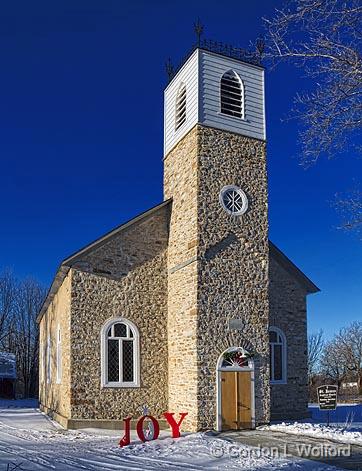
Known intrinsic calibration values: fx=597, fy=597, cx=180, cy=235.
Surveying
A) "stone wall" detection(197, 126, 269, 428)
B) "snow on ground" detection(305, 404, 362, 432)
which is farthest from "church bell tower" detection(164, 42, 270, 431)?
"snow on ground" detection(305, 404, 362, 432)

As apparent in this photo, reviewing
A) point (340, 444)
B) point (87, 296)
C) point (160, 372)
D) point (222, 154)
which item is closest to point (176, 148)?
point (222, 154)

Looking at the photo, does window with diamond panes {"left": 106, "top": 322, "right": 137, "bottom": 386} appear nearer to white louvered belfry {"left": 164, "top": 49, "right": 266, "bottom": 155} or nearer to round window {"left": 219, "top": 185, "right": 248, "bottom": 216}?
round window {"left": 219, "top": 185, "right": 248, "bottom": 216}

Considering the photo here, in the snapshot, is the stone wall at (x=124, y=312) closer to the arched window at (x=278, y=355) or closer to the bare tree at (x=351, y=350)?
the arched window at (x=278, y=355)

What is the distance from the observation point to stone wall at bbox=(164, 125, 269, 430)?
16859 mm

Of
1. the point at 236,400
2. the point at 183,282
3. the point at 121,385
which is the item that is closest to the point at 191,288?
the point at 183,282

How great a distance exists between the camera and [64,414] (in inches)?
726

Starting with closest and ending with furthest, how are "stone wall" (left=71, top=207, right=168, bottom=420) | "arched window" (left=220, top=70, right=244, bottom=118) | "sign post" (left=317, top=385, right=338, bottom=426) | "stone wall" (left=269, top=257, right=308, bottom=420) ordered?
"sign post" (left=317, top=385, right=338, bottom=426) → "stone wall" (left=71, top=207, right=168, bottom=420) → "arched window" (left=220, top=70, right=244, bottom=118) → "stone wall" (left=269, top=257, right=308, bottom=420)

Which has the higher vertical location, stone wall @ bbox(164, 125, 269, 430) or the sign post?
stone wall @ bbox(164, 125, 269, 430)

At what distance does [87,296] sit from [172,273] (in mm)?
2764

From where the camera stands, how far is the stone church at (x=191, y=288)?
17.1m

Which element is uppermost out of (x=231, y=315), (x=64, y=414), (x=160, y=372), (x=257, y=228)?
(x=257, y=228)

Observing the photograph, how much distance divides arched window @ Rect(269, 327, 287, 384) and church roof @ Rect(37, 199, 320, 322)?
2.16 m

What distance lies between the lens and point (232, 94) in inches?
747

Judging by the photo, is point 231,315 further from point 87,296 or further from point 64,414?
point 64,414
